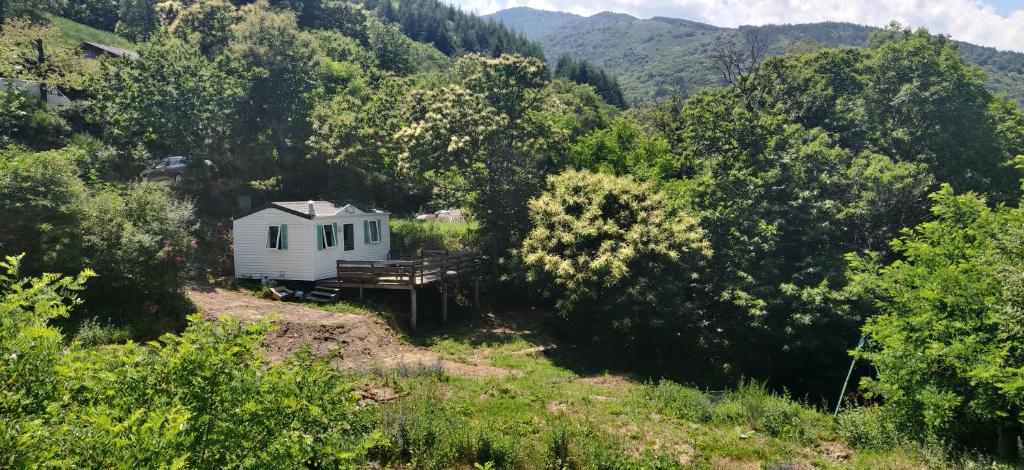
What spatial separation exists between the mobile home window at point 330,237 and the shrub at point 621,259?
8016mm

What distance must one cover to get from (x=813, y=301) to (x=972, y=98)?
15205 millimetres

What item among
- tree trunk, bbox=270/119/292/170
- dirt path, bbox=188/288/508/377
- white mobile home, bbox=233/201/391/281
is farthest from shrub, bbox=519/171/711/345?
tree trunk, bbox=270/119/292/170

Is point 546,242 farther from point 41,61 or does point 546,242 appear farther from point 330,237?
point 41,61

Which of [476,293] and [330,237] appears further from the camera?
[476,293]

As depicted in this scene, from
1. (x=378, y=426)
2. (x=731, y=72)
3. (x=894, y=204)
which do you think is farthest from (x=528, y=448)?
(x=731, y=72)

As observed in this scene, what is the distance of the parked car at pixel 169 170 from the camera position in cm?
3197

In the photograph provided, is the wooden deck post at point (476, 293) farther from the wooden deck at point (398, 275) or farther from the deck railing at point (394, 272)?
the deck railing at point (394, 272)

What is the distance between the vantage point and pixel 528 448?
10.8 metres

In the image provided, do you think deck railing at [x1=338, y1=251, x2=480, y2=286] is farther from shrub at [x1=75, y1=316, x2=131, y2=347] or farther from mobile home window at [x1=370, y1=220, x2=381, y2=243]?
shrub at [x1=75, y1=316, x2=131, y2=347]

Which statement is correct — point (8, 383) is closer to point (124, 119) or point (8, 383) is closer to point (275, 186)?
point (124, 119)

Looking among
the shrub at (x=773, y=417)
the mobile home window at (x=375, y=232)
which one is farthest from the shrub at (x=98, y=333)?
the shrub at (x=773, y=417)

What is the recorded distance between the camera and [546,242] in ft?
68.9

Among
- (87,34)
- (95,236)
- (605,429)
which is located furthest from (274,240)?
(87,34)

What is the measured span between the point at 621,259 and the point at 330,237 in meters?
11.9
